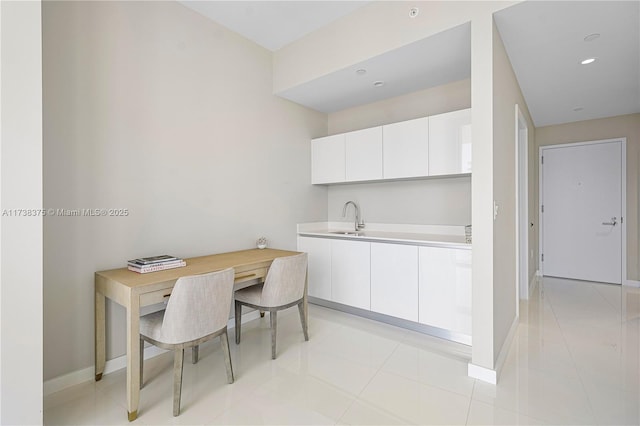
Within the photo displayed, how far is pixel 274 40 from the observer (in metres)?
3.03

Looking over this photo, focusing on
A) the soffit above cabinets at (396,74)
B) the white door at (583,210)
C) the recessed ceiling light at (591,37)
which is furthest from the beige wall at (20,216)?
the white door at (583,210)

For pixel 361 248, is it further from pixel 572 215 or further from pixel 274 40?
pixel 572 215

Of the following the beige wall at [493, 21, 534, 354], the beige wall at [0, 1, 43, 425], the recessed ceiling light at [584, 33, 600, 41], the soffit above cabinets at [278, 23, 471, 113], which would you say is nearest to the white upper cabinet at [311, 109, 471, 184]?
the beige wall at [493, 21, 534, 354]

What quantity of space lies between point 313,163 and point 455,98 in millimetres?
1745

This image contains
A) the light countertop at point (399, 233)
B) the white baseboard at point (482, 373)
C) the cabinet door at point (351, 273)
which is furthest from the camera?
the cabinet door at point (351, 273)

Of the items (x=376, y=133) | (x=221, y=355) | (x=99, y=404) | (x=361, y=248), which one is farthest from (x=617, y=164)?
(x=99, y=404)

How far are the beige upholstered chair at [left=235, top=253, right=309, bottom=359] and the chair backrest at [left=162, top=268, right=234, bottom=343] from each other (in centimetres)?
49

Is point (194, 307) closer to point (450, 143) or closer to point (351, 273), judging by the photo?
point (351, 273)

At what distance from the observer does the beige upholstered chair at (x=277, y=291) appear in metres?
2.26

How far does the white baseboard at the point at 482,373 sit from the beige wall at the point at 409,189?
1475mm

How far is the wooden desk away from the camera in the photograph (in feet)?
5.19

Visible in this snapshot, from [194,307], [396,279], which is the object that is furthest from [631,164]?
[194,307]

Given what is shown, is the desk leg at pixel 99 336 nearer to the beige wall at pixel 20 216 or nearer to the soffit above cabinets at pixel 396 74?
the beige wall at pixel 20 216

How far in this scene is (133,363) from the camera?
1.57 m
